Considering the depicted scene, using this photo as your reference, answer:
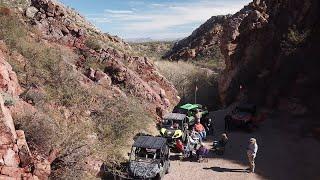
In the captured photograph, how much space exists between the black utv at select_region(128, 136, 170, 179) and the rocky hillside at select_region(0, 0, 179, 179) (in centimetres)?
143

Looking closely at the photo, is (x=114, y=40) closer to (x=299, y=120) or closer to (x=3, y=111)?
(x=299, y=120)

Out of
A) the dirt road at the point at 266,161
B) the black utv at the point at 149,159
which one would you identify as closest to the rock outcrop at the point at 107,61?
the dirt road at the point at 266,161

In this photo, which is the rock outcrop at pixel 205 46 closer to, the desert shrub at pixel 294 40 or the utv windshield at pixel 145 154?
the desert shrub at pixel 294 40

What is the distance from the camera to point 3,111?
14.1 meters

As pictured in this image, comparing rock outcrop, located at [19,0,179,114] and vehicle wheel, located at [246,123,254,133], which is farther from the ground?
rock outcrop, located at [19,0,179,114]

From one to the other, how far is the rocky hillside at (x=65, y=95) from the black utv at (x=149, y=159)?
56.5 inches

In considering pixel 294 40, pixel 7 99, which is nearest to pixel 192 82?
pixel 294 40

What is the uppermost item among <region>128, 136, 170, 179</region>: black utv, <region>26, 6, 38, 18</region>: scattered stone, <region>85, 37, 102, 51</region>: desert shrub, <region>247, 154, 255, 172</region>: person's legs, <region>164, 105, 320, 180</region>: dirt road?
<region>26, 6, 38, 18</region>: scattered stone

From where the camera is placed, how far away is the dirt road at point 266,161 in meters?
20.3

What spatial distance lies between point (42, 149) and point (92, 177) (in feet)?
8.40

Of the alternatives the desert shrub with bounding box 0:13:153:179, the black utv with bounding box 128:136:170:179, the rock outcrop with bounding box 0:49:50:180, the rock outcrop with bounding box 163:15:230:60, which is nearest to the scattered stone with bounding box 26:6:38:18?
the desert shrub with bounding box 0:13:153:179

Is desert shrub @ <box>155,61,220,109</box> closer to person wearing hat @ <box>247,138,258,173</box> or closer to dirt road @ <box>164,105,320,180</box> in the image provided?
dirt road @ <box>164,105,320,180</box>

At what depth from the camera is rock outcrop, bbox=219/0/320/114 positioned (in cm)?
3416

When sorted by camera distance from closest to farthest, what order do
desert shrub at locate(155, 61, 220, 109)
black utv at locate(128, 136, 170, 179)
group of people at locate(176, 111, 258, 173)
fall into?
black utv at locate(128, 136, 170, 179)
group of people at locate(176, 111, 258, 173)
desert shrub at locate(155, 61, 220, 109)
